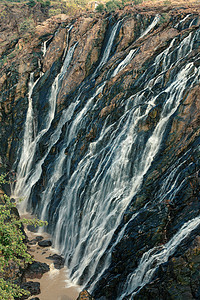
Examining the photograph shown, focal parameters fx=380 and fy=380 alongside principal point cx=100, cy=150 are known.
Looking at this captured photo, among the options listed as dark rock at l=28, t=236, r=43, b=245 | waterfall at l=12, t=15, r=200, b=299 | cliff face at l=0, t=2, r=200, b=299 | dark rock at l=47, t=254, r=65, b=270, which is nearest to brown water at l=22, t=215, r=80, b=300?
dark rock at l=47, t=254, r=65, b=270

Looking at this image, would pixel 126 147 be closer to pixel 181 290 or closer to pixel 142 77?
pixel 142 77

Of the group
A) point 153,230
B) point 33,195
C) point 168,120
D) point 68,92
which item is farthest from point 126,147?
point 68,92

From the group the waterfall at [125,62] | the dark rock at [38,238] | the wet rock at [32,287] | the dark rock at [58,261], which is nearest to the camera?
the wet rock at [32,287]

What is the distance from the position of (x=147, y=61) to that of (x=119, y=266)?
20.6m

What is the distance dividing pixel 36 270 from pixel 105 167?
30.9 feet

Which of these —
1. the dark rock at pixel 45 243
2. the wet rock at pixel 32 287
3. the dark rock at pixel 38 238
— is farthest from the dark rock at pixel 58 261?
the dark rock at pixel 38 238

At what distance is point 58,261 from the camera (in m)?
29.5

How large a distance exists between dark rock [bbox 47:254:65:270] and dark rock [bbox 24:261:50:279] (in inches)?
29.9

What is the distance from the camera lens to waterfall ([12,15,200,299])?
25291mm

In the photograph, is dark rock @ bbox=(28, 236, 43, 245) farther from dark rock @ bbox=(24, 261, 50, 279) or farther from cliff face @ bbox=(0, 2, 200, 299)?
dark rock @ bbox=(24, 261, 50, 279)

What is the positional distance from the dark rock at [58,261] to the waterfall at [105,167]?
21.4 inches

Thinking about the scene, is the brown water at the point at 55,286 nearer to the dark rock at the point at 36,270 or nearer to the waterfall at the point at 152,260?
the dark rock at the point at 36,270

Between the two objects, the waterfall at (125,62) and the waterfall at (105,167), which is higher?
the waterfall at (125,62)

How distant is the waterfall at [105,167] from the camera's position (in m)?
25.3
